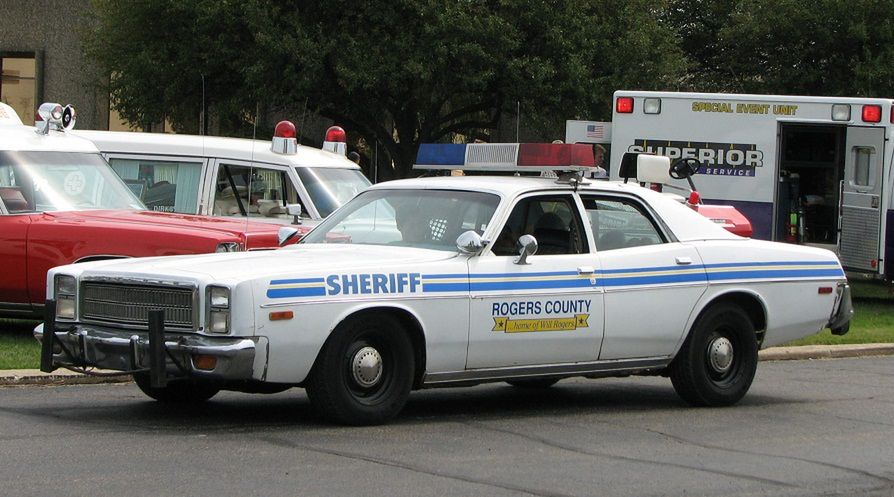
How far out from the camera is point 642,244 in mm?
9711

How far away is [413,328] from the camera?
27.8 feet

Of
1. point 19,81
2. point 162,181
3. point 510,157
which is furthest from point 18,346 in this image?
point 19,81

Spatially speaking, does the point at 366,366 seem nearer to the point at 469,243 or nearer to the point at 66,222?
the point at 469,243

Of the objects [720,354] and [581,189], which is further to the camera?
[720,354]

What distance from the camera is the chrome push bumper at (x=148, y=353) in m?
7.70

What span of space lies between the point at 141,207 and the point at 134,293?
17.0 ft

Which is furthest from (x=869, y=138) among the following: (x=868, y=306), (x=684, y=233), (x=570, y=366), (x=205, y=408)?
(x=205, y=408)

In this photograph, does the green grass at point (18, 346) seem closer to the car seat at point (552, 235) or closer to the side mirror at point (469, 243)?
the side mirror at point (469, 243)

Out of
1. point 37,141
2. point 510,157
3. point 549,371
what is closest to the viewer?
point 549,371

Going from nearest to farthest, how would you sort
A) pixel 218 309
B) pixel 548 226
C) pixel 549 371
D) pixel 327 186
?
pixel 218 309 < pixel 549 371 < pixel 548 226 < pixel 327 186

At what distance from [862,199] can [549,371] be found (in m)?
11.2

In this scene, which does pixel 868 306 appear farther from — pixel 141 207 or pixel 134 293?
pixel 134 293

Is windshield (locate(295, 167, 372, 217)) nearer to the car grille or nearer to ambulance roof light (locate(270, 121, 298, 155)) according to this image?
ambulance roof light (locate(270, 121, 298, 155))

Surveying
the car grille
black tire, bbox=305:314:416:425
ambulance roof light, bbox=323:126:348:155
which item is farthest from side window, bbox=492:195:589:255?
ambulance roof light, bbox=323:126:348:155
